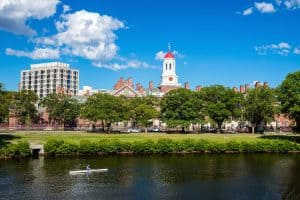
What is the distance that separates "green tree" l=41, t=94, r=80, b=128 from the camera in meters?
120

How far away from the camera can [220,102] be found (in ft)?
354

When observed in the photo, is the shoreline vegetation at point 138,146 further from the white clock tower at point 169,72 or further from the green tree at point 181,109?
the white clock tower at point 169,72

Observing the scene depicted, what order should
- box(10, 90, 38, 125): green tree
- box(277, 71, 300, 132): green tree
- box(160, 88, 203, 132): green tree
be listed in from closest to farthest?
box(277, 71, 300, 132): green tree, box(160, 88, 203, 132): green tree, box(10, 90, 38, 125): green tree

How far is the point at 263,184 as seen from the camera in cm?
4828

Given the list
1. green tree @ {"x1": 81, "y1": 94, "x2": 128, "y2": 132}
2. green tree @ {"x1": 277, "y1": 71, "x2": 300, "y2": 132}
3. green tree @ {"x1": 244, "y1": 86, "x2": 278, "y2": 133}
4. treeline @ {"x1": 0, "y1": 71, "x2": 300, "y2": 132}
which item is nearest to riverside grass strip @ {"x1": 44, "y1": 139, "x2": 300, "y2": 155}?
green tree @ {"x1": 277, "y1": 71, "x2": 300, "y2": 132}

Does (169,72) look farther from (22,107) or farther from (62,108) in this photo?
(22,107)

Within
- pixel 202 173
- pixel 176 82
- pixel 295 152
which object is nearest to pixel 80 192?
pixel 202 173

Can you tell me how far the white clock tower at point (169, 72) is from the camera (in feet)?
501

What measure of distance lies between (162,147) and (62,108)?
52.9 meters

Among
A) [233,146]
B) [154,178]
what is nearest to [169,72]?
[233,146]

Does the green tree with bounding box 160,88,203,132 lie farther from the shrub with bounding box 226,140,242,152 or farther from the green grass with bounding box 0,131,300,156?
the shrub with bounding box 226,140,242,152

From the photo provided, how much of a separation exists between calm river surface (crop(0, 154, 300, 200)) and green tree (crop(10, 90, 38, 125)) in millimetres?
54844

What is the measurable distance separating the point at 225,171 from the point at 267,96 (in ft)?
191

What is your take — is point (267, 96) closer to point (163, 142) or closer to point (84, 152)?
point (163, 142)
